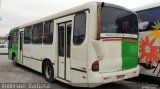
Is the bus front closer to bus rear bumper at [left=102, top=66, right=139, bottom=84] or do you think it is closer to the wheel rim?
bus rear bumper at [left=102, top=66, right=139, bottom=84]

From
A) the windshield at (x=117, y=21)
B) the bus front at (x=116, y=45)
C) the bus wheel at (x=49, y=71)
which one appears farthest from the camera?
the bus wheel at (x=49, y=71)

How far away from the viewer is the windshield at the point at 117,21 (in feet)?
24.3

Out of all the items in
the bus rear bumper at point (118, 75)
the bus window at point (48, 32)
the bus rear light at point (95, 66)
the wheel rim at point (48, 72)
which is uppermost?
the bus window at point (48, 32)

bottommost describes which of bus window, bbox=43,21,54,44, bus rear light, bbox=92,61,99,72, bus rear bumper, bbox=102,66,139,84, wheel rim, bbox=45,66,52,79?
wheel rim, bbox=45,66,52,79

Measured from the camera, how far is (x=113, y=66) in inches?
296

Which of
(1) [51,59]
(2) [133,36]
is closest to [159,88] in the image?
(2) [133,36]

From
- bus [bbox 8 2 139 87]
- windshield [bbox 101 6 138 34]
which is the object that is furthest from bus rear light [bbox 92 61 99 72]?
windshield [bbox 101 6 138 34]

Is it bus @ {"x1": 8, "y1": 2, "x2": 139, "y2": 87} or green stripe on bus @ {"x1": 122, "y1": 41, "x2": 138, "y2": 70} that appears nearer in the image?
bus @ {"x1": 8, "y1": 2, "x2": 139, "y2": 87}

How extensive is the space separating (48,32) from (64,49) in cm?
176

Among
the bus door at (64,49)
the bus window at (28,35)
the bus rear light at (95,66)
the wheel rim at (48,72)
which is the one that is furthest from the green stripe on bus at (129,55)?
the bus window at (28,35)

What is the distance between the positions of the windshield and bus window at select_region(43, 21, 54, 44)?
9.68 feet

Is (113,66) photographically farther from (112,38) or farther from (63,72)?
(63,72)

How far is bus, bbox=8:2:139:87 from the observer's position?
709 centimetres

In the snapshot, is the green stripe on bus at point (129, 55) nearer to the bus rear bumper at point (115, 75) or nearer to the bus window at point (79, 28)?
the bus rear bumper at point (115, 75)
